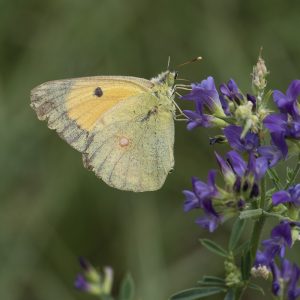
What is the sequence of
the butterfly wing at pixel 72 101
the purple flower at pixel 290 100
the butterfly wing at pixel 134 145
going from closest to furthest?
the purple flower at pixel 290 100, the butterfly wing at pixel 134 145, the butterfly wing at pixel 72 101

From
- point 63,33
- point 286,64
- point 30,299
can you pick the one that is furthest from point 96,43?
point 30,299

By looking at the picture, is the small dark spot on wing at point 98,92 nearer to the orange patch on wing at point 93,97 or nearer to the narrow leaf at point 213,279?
the orange patch on wing at point 93,97

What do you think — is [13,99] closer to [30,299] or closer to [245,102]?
[30,299]

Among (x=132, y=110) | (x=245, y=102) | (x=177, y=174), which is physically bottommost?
(x=177, y=174)

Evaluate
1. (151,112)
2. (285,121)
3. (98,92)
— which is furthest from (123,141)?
(285,121)

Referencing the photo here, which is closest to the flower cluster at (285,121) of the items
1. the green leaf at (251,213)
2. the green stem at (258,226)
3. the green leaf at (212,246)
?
the green stem at (258,226)

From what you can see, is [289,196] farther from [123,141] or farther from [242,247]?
[123,141]

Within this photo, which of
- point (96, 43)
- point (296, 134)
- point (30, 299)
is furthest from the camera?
point (96, 43)
